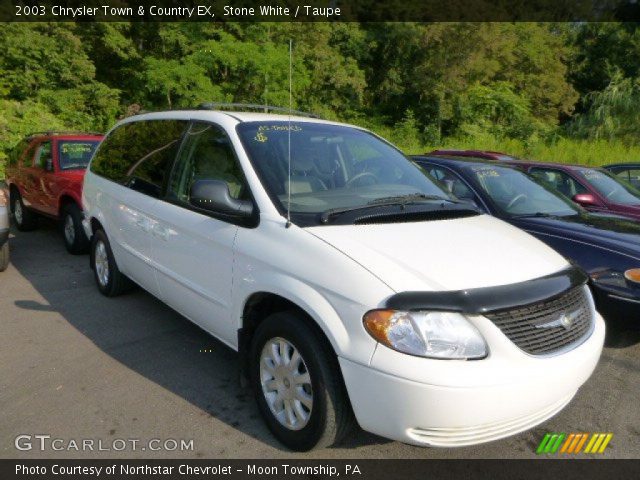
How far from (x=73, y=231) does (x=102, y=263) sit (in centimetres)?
194

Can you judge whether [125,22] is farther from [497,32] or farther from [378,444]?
[378,444]

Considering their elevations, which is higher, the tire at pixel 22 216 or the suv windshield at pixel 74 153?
the suv windshield at pixel 74 153

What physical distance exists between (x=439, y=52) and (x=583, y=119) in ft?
33.1

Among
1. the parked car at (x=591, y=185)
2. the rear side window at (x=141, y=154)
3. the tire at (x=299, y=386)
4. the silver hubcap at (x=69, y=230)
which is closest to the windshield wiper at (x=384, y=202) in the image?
the tire at (x=299, y=386)

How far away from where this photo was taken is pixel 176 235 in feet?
11.6

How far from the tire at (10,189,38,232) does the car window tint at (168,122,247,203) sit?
220 inches

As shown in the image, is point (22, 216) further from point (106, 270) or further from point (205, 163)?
point (205, 163)

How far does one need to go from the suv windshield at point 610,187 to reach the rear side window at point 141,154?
5.31m

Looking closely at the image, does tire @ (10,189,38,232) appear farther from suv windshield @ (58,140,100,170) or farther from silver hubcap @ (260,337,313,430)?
silver hubcap @ (260,337,313,430)

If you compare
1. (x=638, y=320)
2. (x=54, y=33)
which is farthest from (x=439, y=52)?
(x=638, y=320)

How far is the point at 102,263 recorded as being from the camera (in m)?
5.17

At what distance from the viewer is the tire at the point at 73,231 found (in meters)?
6.66

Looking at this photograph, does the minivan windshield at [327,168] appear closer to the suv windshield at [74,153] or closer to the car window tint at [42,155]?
the suv windshield at [74,153]

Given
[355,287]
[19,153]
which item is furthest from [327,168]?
[19,153]
